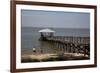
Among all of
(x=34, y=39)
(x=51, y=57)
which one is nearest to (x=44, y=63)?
(x=51, y=57)

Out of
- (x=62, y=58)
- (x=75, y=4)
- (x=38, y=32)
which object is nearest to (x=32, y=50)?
(x=38, y=32)

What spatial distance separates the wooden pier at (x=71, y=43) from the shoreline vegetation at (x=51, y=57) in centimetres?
4

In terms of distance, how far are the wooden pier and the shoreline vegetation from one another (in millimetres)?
44

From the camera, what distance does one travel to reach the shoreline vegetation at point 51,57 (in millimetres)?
1889

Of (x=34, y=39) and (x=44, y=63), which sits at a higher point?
(x=34, y=39)

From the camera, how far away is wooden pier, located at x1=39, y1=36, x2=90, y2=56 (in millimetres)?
1980

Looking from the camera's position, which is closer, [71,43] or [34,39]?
[34,39]

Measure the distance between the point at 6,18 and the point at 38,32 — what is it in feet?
1.27

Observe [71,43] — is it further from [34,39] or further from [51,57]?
[34,39]

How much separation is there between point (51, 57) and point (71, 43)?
28 cm

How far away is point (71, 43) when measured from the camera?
2033 mm

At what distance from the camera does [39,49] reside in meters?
1.92

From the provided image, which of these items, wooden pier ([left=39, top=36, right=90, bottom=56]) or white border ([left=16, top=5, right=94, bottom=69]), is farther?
wooden pier ([left=39, top=36, right=90, bottom=56])

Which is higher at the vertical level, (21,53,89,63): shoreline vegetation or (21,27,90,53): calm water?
(21,27,90,53): calm water
